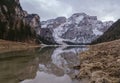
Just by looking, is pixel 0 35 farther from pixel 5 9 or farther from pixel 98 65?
pixel 98 65

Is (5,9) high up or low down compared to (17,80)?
up

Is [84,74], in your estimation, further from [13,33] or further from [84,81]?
[13,33]

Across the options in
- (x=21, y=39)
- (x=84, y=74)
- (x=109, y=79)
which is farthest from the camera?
(x=21, y=39)

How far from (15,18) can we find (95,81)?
182275 millimetres

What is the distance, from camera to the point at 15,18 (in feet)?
650

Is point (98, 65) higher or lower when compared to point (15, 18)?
lower

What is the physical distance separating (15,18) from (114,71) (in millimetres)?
179854

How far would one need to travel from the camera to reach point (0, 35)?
Answer: 165m

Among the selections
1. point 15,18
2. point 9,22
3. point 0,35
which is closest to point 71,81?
point 0,35

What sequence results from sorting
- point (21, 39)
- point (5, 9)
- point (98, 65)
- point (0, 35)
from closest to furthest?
1. point (98, 65)
2. point (0, 35)
3. point (5, 9)
4. point (21, 39)

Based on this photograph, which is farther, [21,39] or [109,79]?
[21,39]

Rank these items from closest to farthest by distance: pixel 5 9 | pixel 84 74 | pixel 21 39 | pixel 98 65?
pixel 84 74 → pixel 98 65 → pixel 5 9 → pixel 21 39

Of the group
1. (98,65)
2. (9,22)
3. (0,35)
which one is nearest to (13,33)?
(9,22)

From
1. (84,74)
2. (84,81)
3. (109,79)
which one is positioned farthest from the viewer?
(84,74)
